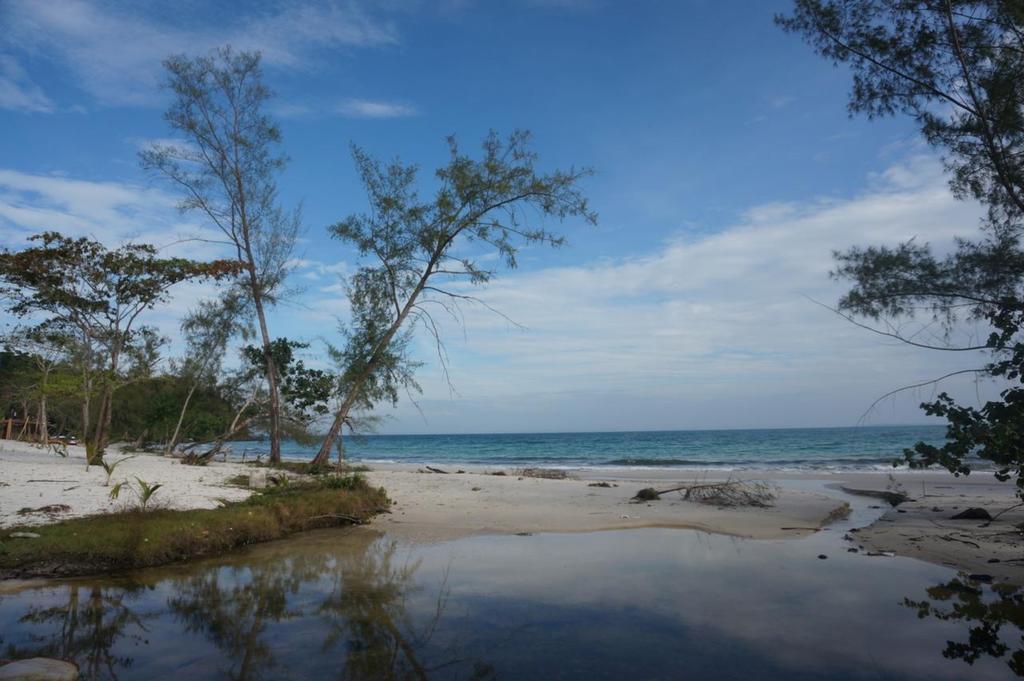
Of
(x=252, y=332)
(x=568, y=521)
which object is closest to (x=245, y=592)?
(x=568, y=521)

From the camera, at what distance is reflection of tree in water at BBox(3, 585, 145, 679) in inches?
195

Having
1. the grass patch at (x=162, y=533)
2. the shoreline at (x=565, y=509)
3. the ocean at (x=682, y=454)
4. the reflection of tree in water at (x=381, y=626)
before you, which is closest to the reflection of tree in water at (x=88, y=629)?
the grass patch at (x=162, y=533)

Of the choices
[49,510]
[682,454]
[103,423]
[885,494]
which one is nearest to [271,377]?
[103,423]

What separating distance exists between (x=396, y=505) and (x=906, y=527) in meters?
10.3

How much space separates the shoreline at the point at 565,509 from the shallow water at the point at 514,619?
1.55m

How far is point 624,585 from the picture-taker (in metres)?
7.25

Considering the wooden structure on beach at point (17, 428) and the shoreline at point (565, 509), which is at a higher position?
the wooden structure on beach at point (17, 428)

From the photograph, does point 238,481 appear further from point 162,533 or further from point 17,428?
point 17,428

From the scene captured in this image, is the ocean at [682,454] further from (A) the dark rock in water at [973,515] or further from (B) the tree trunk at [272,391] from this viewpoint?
(A) the dark rock in water at [973,515]

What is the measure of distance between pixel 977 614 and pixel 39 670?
27.4ft

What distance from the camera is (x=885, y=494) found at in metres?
16.0

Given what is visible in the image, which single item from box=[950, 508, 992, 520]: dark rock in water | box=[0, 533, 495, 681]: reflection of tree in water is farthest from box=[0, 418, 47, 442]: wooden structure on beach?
box=[950, 508, 992, 520]: dark rock in water

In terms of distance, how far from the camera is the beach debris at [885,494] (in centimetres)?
1506

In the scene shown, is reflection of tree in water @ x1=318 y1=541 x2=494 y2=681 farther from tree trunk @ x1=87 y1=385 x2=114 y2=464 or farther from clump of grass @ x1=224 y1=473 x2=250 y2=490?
tree trunk @ x1=87 y1=385 x2=114 y2=464
